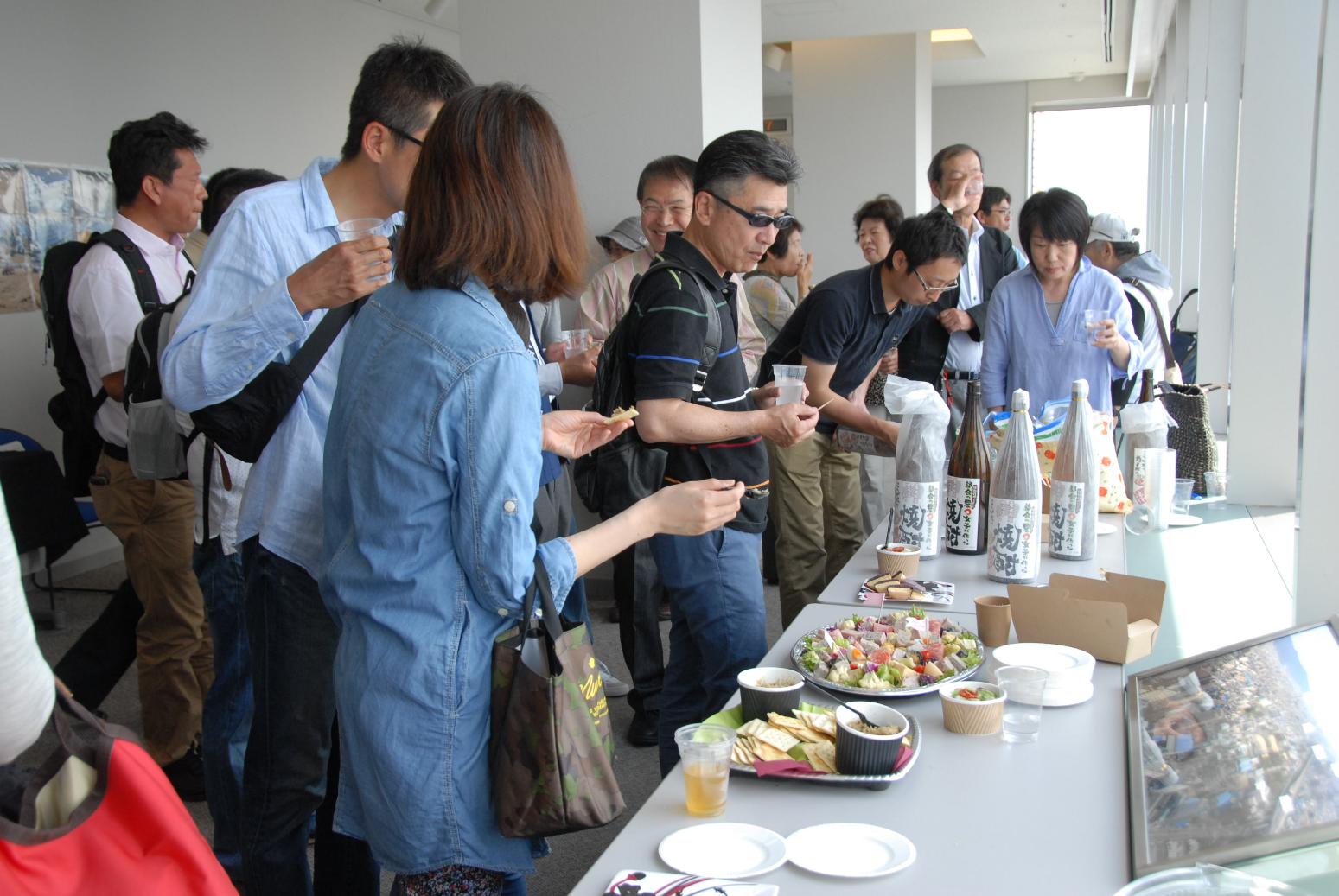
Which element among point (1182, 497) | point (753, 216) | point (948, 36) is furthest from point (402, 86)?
point (948, 36)

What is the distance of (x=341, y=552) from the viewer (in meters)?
1.36

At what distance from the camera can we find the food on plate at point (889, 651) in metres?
1.50

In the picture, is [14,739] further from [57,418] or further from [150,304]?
[57,418]

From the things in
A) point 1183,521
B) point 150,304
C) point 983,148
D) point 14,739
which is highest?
point 983,148

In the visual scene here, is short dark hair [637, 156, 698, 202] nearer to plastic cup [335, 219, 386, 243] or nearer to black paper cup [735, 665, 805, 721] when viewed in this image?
plastic cup [335, 219, 386, 243]

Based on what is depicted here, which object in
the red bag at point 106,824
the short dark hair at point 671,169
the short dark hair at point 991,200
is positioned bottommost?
the red bag at point 106,824

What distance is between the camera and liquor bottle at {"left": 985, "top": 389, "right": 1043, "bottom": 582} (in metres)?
1.99

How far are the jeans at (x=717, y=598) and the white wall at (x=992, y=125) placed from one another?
495 inches

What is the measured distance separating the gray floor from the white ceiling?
492cm

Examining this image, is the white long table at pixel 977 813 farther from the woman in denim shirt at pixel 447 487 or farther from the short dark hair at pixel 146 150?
the short dark hair at pixel 146 150

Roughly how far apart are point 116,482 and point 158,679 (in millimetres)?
583

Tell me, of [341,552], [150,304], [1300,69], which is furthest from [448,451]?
[1300,69]

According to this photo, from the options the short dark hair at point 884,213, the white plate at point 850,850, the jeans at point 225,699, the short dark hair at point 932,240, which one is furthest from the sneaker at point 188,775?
the short dark hair at point 884,213

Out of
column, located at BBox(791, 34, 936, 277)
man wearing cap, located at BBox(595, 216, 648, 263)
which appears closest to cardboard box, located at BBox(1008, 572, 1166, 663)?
man wearing cap, located at BBox(595, 216, 648, 263)
